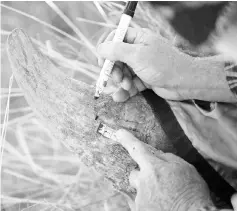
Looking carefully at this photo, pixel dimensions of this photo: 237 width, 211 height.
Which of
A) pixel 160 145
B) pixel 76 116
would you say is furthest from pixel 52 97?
pixel 160 145

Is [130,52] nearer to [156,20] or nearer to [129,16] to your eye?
[129,16]

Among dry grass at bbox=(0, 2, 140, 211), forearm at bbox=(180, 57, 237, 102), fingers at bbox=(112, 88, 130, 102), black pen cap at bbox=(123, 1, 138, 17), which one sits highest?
black pen cap at bbox=(123, 1, 138, 17)

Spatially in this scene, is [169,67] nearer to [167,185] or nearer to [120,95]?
[120,95]

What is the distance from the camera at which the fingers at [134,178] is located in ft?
2.50

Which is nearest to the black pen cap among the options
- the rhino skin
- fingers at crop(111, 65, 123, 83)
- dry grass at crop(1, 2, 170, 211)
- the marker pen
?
the marker pen

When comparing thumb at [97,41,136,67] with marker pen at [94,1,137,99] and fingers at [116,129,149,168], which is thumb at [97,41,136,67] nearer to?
marker pen at [94,1,137,99]

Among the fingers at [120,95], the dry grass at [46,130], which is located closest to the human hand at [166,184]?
the fingers at [120,95]

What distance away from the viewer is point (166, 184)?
28.4 inches

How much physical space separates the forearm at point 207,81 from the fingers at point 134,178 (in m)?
0.27

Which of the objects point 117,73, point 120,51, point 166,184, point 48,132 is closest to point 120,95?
point 117,73

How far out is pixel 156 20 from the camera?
110 centimetres

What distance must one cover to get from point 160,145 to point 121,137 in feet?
0.44

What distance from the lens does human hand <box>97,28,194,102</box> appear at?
75cm

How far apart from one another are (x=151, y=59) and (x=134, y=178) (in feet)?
1.05
